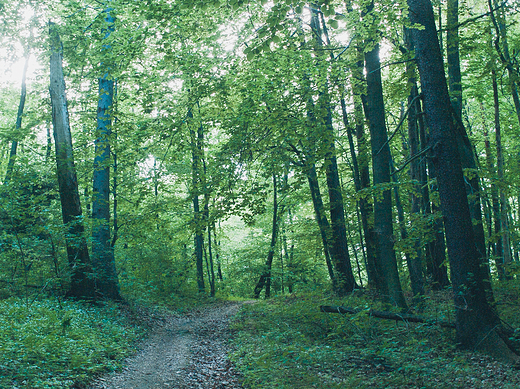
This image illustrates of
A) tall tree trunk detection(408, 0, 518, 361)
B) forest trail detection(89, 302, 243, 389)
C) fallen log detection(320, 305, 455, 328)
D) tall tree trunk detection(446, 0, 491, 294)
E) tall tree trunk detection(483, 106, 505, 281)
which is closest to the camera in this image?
tall tree trunk detection(408, 0, 518, 361)

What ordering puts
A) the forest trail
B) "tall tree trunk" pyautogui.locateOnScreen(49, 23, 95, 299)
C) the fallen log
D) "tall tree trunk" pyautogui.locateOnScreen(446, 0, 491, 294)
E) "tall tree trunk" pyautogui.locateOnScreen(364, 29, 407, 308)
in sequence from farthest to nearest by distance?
→ 1. "tall tree trunk" pyautogui.locateOnScreen(49, 23, 95, 299)
2. "tall tree trunk" pyautogui.locateOnScreen(364, 29, 407, 308)
3. "tall tree trunk" pyautogui.locateOnScreen(446, 0, 491, 294)
4. the fallen log
5. the forest trail

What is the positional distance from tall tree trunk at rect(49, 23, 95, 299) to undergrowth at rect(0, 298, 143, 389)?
846mm

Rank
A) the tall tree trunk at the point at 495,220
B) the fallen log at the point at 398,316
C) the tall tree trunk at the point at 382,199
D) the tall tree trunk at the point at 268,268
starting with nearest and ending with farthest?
the fallen log at the point at 398,316 → the tall tree trunk at the point at 495,220 → the tall tree trunk at the point at 382,199 → the tall tree trunk at the point at 268,268

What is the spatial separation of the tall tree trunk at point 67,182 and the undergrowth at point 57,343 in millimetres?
846

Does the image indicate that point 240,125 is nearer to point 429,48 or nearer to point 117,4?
point 429,48

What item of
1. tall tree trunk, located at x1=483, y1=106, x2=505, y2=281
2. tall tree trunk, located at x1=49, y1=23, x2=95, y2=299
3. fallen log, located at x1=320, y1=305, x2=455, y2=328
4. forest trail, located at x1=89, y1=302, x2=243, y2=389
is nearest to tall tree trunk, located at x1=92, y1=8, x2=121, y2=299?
tall tree trunk, located at x1=49, y1=23, x2=95, y2=299

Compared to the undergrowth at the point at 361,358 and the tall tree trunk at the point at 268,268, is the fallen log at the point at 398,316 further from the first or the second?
the tall tree trunk at the point at 268,268

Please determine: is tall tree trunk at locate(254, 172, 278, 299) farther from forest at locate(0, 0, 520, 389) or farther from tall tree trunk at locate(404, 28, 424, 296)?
tall tree trunk at locate(404, 28, 424, 296)

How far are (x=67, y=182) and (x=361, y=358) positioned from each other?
929 centimetres

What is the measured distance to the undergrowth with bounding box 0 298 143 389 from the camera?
495 centimetres

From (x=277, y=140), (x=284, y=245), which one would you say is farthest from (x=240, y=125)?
(x=284, y=245)

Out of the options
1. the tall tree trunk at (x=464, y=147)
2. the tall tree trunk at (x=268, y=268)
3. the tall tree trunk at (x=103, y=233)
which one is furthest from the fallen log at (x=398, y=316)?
the tall tree trunk at (x=268, y=268)

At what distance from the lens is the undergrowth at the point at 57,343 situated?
4.95 meters

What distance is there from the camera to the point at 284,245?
2592 cm
